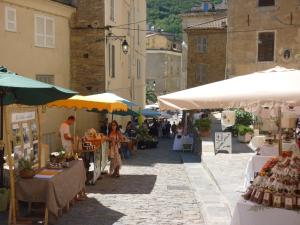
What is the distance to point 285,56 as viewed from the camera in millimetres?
26062

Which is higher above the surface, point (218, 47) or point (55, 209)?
point (218, 47)

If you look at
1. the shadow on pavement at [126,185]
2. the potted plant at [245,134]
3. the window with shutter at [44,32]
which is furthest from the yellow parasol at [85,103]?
the potted plant at [245,134]

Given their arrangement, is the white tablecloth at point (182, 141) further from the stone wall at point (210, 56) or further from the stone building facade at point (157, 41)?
the stone building facade at point (157, 41)

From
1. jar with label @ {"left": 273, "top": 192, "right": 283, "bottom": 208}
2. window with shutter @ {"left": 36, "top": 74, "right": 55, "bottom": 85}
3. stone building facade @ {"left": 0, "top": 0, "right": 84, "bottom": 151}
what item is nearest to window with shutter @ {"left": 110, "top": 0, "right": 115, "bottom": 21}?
stone building facade @ {"left": 0, "top": 0, "right": 84, "bottom": 151}

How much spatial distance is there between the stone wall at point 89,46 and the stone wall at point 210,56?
24663 mm

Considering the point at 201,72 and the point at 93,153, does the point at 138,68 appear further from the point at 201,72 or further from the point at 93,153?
the point at 93,153

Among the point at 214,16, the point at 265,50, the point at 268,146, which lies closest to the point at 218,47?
the point at 214,16

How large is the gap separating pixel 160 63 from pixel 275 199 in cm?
6903

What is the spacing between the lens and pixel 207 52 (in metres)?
46.5

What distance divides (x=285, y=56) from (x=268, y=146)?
15832mm

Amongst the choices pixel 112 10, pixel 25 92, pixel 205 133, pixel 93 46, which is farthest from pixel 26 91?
pixel 112 10

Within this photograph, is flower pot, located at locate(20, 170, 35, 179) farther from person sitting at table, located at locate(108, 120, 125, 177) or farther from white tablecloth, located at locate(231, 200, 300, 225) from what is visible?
person sitting at table, located at locate(108, 120, 125, 177)

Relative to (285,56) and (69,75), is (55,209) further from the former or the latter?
(285,56)

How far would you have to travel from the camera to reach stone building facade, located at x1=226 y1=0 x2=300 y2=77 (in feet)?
84.9
